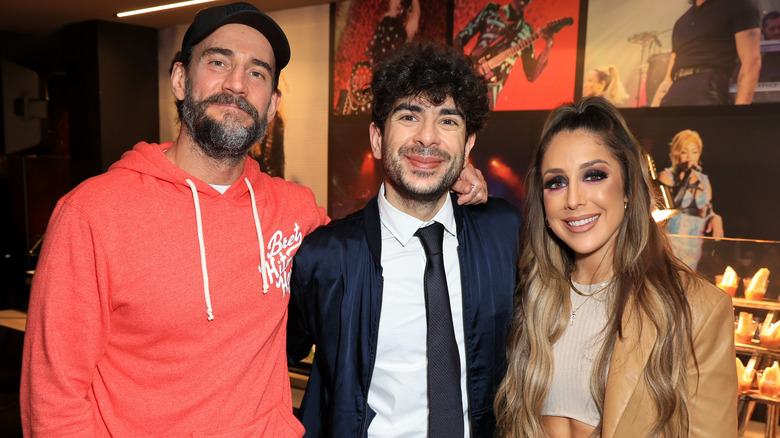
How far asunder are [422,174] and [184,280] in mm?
767

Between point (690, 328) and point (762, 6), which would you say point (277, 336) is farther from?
point (762, 6)

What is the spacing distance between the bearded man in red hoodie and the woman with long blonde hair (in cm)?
80

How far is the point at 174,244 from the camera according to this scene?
146 cm

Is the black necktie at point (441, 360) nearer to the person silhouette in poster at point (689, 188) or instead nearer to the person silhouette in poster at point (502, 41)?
the person silhouette in poster at point (689, 188)

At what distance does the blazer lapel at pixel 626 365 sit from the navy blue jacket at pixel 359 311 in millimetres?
359

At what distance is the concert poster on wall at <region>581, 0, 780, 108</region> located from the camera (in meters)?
3.48

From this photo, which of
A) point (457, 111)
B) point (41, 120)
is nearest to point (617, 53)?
point (457, 111)

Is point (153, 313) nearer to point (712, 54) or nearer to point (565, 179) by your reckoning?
point (565, 179)

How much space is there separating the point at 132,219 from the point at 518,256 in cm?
124

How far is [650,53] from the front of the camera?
391 cm

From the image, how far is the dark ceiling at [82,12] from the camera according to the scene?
5.44m

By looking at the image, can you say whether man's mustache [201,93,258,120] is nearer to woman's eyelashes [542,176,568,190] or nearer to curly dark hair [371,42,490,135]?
curly dark hair [371,42,490,135]

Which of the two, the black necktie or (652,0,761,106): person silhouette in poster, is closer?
the black necktie

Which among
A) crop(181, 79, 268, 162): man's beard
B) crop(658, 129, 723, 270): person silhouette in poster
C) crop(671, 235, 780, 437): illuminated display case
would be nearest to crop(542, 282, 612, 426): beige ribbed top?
crop(181, 79, 268, 162): man's beard
